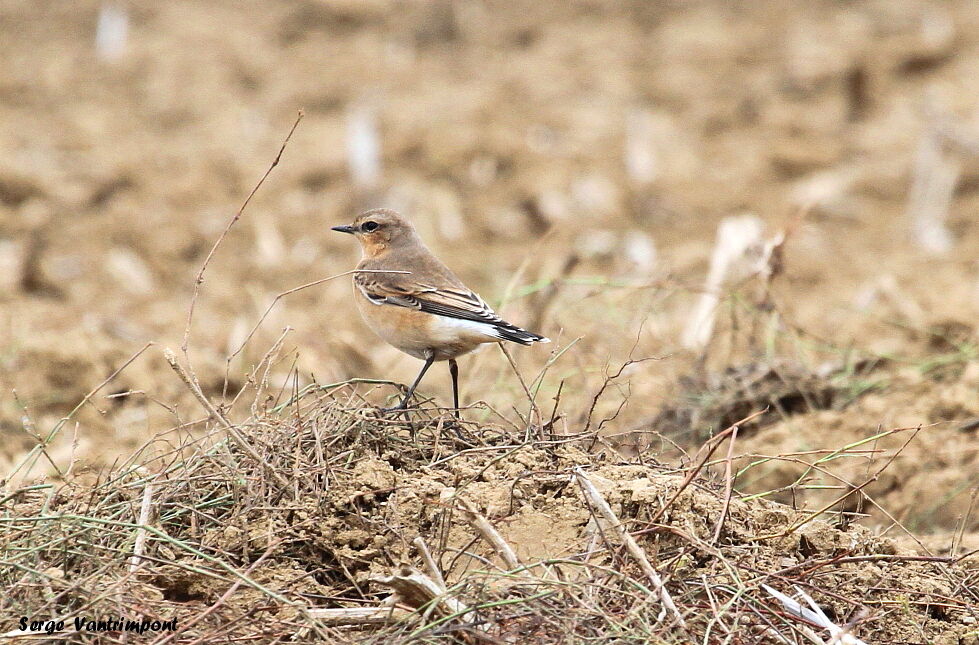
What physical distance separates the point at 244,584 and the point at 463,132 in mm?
9879

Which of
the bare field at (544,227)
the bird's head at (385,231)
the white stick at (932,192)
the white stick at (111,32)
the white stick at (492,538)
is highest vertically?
the white stick at (111,32)

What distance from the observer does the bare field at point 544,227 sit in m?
6.70

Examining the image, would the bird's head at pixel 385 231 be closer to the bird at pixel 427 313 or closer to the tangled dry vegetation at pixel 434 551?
the bird at pixel 427 313

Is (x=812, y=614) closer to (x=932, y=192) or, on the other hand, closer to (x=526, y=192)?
(x=526, y=192)

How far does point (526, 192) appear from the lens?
13.0 m

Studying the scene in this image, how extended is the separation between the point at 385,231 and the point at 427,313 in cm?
122

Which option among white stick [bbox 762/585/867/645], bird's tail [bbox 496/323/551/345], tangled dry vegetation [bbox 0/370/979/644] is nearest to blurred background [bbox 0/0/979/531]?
bird's tail [bbox 496/323/551/345]

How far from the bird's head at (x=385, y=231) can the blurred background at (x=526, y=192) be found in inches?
27.4

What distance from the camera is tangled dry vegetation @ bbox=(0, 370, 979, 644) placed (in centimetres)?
432

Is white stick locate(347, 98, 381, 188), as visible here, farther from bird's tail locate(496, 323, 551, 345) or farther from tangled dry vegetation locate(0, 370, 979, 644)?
→ tangled dry vegetation locate(0, 370, 979, 644)

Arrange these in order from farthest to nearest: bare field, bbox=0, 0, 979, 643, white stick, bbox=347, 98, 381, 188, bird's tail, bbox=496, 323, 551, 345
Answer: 1. white stick, bbox=347, 98, 381, 188
2. bare field, bbox=0, 0, 979, 643
3. bird's tail, bbox=496, 323, 551, 345

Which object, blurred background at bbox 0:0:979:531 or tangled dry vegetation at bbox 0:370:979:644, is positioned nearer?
tangled dry vegetation at bbox 0:370:979:644

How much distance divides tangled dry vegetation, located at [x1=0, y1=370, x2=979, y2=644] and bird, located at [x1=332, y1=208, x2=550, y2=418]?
1.17 m

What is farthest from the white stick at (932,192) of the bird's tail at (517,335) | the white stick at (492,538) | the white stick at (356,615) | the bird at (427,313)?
the white stick at (356,615)
